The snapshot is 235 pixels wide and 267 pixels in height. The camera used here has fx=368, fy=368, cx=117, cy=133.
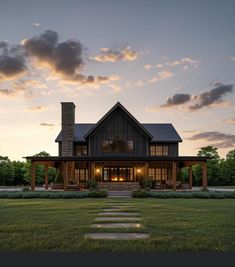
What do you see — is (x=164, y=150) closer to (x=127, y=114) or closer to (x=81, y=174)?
(x=127, y=114)

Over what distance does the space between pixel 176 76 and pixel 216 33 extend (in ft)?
23.9

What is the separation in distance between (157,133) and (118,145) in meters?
6.91

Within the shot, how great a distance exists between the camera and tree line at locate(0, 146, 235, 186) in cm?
5556

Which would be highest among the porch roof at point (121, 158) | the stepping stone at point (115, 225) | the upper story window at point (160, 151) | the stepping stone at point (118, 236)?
the upper story window at point (160, 151)

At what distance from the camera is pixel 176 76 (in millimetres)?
31484

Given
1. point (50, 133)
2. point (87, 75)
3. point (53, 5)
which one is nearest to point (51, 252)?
point (53, 5)

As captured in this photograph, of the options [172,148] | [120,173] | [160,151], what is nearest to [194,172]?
[172,148]

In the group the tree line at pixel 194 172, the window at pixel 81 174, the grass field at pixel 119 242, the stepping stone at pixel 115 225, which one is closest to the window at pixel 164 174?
the window at pixel 81 174

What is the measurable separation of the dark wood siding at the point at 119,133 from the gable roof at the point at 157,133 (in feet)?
9.11

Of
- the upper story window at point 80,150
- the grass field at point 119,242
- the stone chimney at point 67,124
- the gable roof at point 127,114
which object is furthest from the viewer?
the upper story window at point 80,150

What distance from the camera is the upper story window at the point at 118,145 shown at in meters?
39.2

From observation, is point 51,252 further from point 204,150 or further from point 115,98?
point 204,150

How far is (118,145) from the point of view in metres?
39.2

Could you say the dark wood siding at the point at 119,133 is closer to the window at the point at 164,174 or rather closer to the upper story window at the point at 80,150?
the upper story window at the point at 80,150
